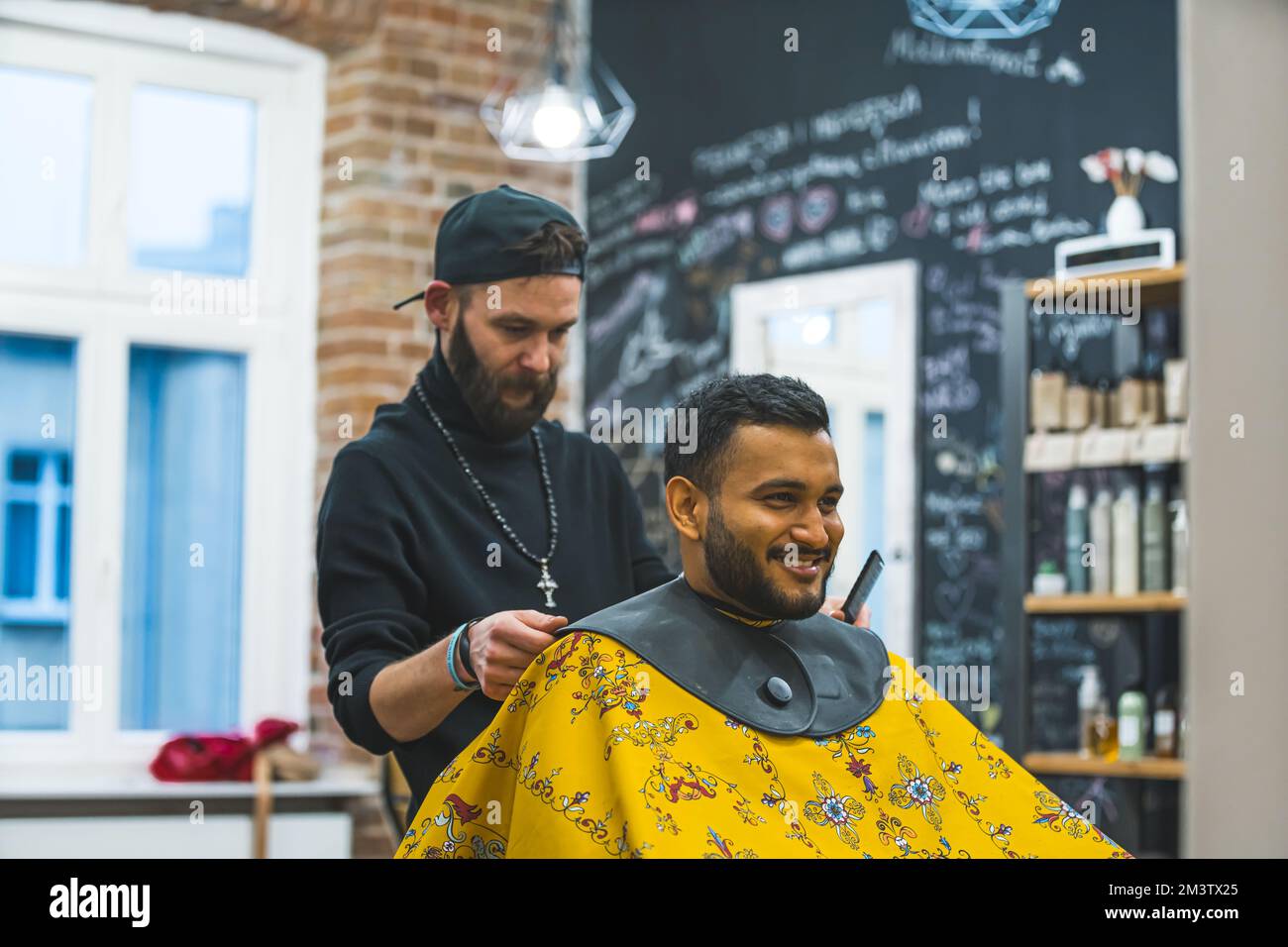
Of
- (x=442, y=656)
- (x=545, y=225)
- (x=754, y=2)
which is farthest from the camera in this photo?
(x=754, y=2)

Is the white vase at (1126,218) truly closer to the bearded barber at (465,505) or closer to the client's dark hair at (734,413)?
the bearded barber at (465,505)

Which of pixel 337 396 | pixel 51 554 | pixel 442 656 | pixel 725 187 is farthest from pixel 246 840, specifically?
pixel 442 656

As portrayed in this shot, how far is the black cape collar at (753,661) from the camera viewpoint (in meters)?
1.52

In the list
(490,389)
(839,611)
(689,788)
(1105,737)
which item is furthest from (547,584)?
(1105,737)

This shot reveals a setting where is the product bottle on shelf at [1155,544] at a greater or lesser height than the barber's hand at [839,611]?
greater

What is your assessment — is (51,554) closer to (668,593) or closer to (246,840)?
(246,840)

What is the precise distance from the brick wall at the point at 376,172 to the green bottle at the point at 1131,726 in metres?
2.01

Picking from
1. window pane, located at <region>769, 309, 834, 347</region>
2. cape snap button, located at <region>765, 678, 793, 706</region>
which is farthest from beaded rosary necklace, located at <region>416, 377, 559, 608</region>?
window pane, located at <region>769, 309, 834, 347</region>

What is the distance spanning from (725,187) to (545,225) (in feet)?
11.2

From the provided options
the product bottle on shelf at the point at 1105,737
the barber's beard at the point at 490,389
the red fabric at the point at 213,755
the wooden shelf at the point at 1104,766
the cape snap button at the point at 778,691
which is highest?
the barber's beard at the point at 490,389

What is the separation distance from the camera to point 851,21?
15.6 feet

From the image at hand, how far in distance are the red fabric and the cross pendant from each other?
2.72 metres

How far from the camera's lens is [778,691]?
153 cm

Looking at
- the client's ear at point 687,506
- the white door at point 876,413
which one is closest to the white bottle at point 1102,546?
the white door at point 876,413
